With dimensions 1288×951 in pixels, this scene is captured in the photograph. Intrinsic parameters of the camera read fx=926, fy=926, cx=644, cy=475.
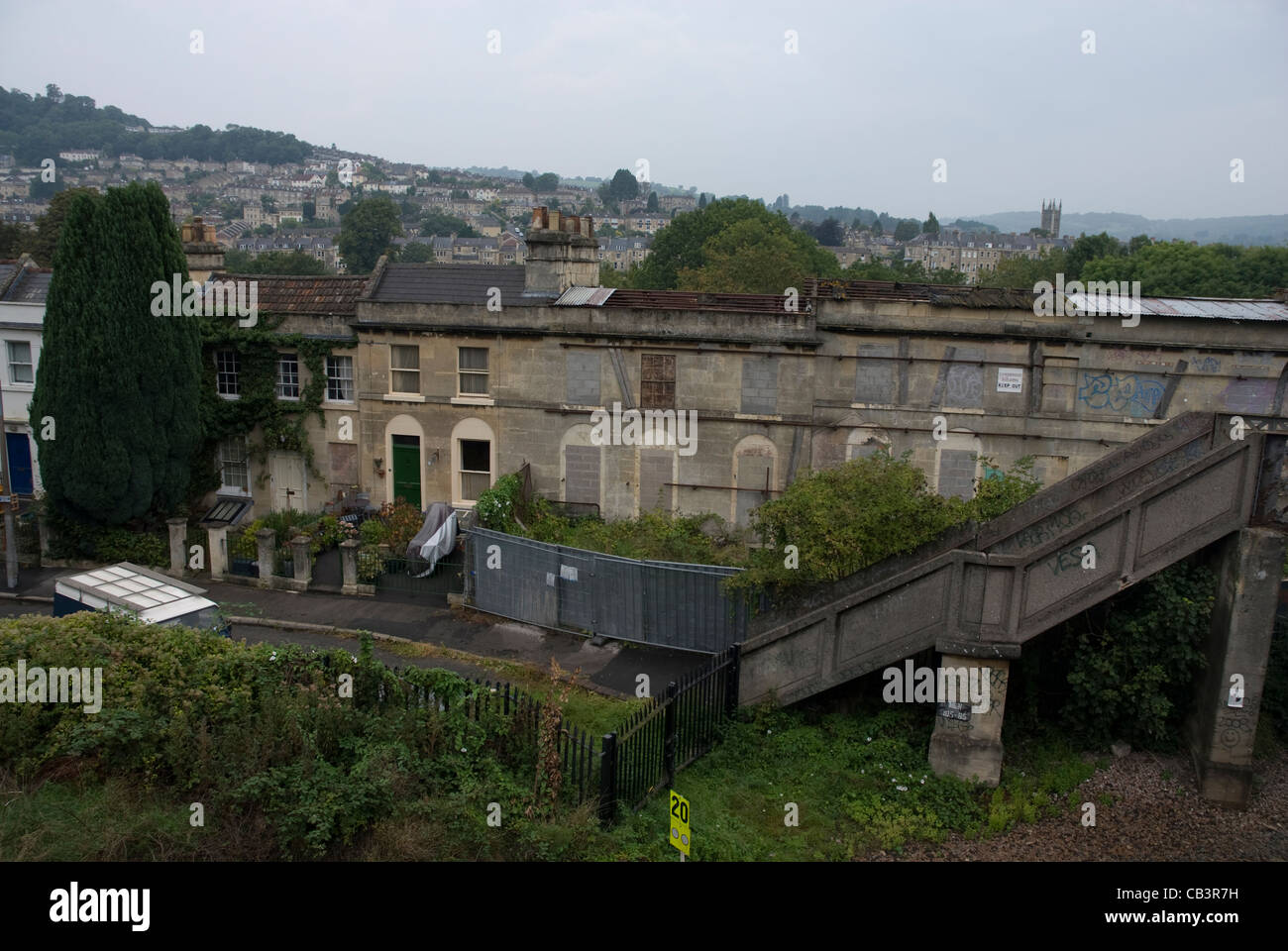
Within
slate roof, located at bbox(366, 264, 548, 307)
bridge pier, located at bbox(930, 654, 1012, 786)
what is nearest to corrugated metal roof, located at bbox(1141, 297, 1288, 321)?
bridge pier, located at bbox(930, 654, 1012, 786)

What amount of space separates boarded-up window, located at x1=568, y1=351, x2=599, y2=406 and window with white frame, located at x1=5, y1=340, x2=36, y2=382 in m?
17.4

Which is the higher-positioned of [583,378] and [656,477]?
[583,378]

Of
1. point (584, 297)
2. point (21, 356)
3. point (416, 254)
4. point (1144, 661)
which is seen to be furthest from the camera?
point (416, 254)

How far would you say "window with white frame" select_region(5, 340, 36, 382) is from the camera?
1141 inches

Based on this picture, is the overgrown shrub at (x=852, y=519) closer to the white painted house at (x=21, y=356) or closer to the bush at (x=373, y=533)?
the bush at (x=373, y=533)

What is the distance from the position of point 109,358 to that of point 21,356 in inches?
350

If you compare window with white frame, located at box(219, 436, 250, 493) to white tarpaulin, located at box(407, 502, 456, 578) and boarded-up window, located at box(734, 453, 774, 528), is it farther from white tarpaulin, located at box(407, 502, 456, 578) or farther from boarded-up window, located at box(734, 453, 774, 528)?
boarded-up window, located at box(734, 453, 774, 528)

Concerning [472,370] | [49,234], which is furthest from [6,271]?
[49,234]

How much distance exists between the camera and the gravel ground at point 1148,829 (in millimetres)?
11797

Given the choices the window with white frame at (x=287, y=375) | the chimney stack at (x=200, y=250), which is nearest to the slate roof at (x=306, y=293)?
the chimney stack at (x=200, y=250)

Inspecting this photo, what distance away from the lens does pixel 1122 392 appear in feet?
78.4

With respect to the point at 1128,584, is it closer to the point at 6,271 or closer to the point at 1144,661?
the point at 1144,661

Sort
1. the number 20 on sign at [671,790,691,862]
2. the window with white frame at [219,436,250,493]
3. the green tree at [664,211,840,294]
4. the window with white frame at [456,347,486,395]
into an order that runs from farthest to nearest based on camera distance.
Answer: the green tree at [664,211,840,294] < the window with white frame at [219,436,250,493] < the window with white frame at [456,347,486,395] < the number 20 on sign at [671,790,691,862]

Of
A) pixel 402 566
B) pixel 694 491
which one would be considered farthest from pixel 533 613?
Answer: pixel 694 491
